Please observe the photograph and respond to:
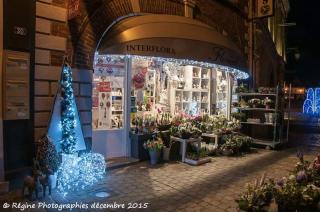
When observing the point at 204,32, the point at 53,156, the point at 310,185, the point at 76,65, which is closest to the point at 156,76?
the point at 204,32

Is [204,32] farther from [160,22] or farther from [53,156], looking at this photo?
[53,156]

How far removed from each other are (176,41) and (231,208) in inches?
175

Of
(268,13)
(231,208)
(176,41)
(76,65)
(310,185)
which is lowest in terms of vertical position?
(231,208)

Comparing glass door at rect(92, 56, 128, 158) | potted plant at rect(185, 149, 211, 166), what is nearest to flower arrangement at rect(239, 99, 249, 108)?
potted plant at rect(185, 149, 211, 166)

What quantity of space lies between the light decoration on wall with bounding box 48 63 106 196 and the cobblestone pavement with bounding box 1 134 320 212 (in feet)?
1.02

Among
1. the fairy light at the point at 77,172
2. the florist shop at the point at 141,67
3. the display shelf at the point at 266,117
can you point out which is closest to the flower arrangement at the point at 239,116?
the display shelf at the point at 266,117

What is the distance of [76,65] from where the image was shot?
7.26 m

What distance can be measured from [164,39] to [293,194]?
16.4 ft

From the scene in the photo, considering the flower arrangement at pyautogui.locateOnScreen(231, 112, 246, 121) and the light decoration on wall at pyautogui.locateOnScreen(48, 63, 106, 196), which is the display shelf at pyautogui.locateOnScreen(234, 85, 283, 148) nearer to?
the flower arrangement at pyautogui.locateOnScreen(231, 112, 246, 121)

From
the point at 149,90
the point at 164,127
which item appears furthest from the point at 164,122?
the point at 149,90

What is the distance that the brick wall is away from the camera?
645 cm

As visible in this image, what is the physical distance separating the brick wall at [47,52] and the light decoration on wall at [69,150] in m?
0.31

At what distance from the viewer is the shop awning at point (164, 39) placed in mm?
7637

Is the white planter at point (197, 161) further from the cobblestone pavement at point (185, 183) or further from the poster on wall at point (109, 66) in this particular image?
the poster on wall at point (109, 66)
